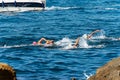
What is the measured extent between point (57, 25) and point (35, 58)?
22.2 meters

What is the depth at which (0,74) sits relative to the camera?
27.6 feet

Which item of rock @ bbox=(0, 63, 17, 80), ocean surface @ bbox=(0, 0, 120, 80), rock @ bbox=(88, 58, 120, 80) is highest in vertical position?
ocean surface @ bbox=(0, 0, 120, 80)

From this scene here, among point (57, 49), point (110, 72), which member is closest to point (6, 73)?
point (110, 72)

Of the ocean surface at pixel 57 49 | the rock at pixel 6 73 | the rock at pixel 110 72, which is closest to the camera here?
the rock at pixel 6 73

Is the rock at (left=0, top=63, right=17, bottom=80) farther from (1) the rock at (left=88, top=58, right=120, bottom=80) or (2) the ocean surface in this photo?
(2) the ocean surface

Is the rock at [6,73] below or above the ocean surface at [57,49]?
below

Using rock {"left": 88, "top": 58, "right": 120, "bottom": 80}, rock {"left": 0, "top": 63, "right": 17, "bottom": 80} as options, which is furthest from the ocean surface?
rock {"left": 0, "top": 63, "right": 17, "bottom": 80}

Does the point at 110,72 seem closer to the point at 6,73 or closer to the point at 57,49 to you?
the point at 6,73

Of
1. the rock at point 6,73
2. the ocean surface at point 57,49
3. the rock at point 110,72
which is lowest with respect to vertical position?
the rock at point 6,73

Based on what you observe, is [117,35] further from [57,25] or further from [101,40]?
[57,25]

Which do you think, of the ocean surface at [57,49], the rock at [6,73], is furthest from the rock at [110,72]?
the ocean surface at [57,49]

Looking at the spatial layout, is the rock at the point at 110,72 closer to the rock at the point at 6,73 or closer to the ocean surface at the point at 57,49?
the rock at the point at 6,73

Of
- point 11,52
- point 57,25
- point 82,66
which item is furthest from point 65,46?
point 57,25

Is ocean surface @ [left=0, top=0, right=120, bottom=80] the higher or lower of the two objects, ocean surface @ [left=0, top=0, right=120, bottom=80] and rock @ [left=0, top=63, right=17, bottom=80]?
the higher
